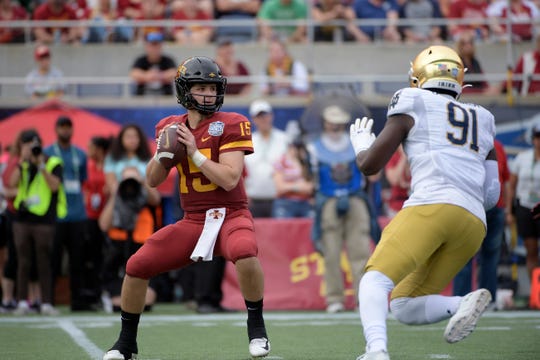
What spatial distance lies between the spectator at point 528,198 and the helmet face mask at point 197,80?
5.56m

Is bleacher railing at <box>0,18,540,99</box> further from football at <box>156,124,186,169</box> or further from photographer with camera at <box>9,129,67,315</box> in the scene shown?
football at <box>156,124,186,169</box>

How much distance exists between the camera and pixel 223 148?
607 cm

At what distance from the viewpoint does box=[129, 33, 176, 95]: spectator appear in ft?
43.4

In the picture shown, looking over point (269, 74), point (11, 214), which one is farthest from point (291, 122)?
point (11, 214)

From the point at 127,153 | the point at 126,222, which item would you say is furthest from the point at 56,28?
the point at 126,222

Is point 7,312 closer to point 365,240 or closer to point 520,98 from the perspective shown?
point 365,240

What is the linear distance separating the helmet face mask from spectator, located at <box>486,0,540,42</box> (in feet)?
29.7

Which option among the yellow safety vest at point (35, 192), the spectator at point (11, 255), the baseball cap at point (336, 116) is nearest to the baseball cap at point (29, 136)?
the spectator at point (11, 255)

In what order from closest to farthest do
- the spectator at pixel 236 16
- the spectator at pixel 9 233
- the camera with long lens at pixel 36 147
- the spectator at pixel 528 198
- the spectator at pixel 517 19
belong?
the camera with long lens at pixel 36 147 < the spectator at pixel 9 233 < the spectator at pixel 528 198 < the spectator at pixel 517 19 < the spectator at pixel 236 16

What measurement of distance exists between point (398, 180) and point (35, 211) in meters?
3.83

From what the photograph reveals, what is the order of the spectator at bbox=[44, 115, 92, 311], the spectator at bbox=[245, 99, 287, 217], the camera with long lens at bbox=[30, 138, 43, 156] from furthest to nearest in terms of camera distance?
the spectator at bbox=[245, 99, 287, 217] < the spectator at bbox=[44, 115, 92, 311] < the camera with long lens at bbox=[30, 138, 43, 156]

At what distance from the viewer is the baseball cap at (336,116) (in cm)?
1092

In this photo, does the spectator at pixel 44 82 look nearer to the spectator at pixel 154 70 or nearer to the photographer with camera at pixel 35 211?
the spectator at pixel 154 70

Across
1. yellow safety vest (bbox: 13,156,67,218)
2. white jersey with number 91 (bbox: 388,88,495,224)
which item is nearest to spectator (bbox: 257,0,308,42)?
yellow safety vest (bbox: 13,156,67,218)
